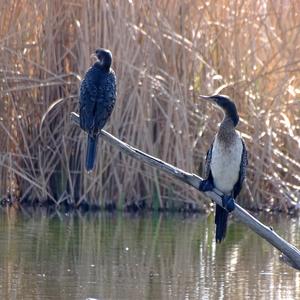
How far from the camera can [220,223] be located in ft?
21.1

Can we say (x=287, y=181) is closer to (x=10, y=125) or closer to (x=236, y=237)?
(x=236, y=237)

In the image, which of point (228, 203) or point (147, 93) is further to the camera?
point (147, 93)

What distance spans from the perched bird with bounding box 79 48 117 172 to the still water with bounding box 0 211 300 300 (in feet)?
2.99

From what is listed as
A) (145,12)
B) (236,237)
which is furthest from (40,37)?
(236,237)

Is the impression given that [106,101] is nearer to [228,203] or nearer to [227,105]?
[227,105]

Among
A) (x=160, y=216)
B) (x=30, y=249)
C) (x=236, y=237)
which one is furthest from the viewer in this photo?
(x=160, y=216)

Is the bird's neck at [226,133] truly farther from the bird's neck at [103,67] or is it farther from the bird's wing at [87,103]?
the bird's neck at [103,67]

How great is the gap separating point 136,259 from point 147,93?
7.63 feet

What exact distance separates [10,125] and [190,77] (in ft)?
5.84

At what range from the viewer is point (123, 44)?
1000 cm

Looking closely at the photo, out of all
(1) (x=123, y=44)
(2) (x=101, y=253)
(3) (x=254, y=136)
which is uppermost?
(1) (x=123, y=44)

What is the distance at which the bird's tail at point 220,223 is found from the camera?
6384 millimetres

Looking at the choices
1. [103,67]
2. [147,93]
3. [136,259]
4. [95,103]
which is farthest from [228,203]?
[147,93]

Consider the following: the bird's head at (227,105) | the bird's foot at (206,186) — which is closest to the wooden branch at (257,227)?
the bird's foot at (206,186)
